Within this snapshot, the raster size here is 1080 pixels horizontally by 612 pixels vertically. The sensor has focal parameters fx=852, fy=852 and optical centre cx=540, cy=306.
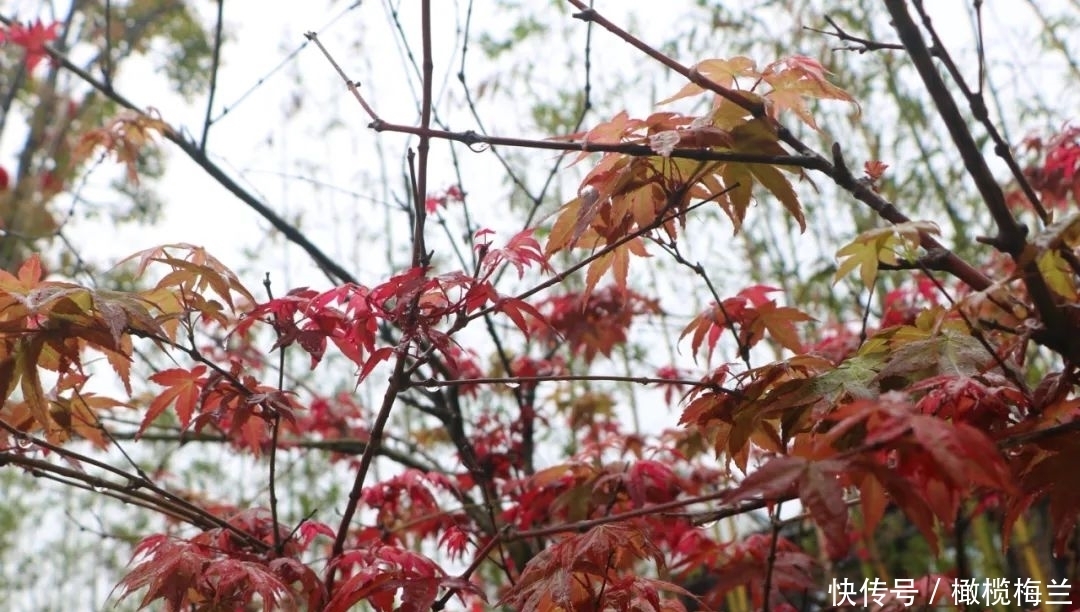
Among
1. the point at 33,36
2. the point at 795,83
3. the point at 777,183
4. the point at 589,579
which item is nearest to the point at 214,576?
the point at 589,579

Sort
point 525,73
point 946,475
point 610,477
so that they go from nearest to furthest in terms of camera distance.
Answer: point 946,475, point 610,477, point 525,73

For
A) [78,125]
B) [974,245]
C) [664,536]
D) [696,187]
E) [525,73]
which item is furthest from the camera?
[78,125]

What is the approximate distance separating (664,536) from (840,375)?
878 millimetres

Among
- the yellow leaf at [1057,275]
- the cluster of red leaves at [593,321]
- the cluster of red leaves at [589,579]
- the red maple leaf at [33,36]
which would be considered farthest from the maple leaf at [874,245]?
the red maple leaf at [33,36]

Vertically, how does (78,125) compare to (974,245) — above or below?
above

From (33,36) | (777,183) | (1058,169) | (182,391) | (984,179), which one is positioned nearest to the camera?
(984,179)

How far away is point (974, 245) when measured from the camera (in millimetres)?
3027

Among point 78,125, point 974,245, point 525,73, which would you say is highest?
point 78,125

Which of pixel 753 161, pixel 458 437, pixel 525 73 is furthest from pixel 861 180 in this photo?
pixel 525 73

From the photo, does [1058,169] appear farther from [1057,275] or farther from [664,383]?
[664,383]

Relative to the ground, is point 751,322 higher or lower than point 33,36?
lower

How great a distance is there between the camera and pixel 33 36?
6.98ft

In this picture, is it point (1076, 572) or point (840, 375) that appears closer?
point (840, 375)

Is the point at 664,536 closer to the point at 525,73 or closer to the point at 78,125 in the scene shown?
the point at 525,73
